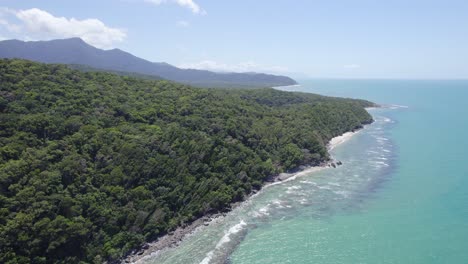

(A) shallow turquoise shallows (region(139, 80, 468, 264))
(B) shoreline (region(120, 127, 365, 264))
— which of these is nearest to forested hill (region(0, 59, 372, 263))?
(B) shoreline (region(120, 127, 365, 264))

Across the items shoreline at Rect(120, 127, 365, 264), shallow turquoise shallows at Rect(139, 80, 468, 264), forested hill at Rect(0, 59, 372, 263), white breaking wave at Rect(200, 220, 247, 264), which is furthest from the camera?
shallow turquoise shallows at Rect(139, 80, 468, 264)

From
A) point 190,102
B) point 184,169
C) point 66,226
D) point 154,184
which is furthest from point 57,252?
point 190,102

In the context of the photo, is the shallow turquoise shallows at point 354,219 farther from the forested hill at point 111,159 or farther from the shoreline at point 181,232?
the forested hill at point 111,159

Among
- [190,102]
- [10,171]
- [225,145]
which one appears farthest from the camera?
[190,102]

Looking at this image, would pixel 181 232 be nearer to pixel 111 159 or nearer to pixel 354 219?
pixel 111 159

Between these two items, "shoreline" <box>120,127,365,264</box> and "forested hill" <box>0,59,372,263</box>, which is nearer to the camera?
"forested hill" <box>0,59,372,263</box>

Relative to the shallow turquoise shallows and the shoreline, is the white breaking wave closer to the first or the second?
the shallow turquoise shallows

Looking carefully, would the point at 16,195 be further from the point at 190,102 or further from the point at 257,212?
the point at 190,102
